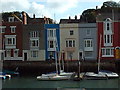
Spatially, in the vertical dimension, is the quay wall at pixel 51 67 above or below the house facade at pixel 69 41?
below

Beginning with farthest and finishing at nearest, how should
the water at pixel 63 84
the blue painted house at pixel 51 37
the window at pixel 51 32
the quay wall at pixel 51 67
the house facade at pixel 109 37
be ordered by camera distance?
1. the window at pixel 51 32
2. the blue painted house at pixel 51 37
3. the house facade at pixel 109 37
4. the quay wall at pixel 51 67
5. the water at pixel 63 84

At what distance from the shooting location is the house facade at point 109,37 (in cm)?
4388

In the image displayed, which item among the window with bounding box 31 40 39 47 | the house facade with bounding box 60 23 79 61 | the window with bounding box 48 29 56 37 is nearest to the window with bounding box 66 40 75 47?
the house facade with bounding box 60 23 79 61

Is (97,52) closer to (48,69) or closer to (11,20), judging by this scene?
(48,69)

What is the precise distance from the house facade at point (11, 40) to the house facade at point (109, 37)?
41.1 ft

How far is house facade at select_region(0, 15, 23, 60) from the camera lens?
151 ft

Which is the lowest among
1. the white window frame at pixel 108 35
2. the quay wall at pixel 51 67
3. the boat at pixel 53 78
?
the boat at pixel 53 78

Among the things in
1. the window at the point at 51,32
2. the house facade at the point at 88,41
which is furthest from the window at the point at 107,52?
the window at the point at 51,32

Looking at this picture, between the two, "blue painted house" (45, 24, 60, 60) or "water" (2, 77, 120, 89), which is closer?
"water" (2, 77, 120, 89)

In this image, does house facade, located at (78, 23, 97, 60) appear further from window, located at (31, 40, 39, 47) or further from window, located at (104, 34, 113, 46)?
window, located at (31, 40, 39, 47)

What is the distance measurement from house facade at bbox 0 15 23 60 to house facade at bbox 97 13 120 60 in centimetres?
1252

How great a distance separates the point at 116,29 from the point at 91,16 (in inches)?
748

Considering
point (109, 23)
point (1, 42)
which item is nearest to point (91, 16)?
point (109, 23)

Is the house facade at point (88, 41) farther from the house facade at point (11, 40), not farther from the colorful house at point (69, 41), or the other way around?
the house facade at point (11, 40)
